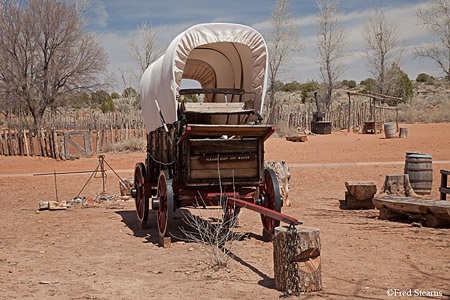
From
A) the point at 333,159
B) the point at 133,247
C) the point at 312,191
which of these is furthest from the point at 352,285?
the point at 333,159

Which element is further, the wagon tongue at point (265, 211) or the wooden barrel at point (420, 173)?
the wooden barrel at point (420, 173)

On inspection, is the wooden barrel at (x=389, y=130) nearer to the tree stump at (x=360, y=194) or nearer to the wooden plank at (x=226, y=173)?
the tree stump at (x=360, y=194)

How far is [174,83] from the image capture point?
742 cm

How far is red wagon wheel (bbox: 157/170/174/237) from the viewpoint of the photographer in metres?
7.19

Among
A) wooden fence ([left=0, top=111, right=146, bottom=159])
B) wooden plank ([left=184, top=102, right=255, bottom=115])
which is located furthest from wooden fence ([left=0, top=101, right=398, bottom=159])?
wooden plank ([left=184, top=102, right=255, bottom=115])

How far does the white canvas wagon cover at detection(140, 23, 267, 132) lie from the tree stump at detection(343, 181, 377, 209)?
10.3 feet

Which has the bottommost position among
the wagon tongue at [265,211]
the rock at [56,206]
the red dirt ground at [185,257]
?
the rock at [56,206]

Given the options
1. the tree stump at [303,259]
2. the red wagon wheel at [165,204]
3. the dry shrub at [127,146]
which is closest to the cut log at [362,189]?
the red wagon wheel at [165,204]

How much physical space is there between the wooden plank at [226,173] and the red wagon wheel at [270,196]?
1.15ft

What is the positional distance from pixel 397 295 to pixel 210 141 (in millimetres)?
3516

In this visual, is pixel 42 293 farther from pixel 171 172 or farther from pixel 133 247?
pixel 171 172

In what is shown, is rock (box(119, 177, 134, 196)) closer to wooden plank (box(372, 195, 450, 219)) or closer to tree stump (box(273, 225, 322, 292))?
wooden plank (box(372, 195, 450, 219))

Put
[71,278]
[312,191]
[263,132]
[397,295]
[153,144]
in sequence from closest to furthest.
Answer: [397,295], [71,278], [263,132], [153,144], [312,191]

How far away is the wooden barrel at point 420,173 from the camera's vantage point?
11492 millimetres
